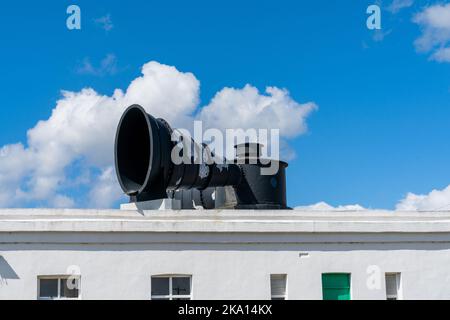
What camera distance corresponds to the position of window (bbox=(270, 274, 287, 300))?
16672 mm

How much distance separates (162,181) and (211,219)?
165 centimetres

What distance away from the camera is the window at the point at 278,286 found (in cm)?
1667

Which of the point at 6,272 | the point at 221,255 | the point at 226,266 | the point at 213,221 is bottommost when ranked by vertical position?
the point at 6,272

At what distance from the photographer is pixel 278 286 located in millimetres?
16750

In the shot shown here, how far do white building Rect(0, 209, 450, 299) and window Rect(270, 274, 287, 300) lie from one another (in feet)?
0.08

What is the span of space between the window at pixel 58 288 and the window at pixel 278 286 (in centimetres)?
446

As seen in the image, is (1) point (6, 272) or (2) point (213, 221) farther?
(2) point (213, 221)

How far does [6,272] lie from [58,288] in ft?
3.76

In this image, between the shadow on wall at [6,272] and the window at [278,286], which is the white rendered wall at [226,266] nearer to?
the shadow on wall at [6,272]

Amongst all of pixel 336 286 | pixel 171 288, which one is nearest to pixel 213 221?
pixel 171 288

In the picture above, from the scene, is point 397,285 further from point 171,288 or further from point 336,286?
point 171,288
